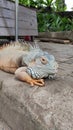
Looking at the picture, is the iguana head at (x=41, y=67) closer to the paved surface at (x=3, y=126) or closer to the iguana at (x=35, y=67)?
the iguana at (x=35, y=67)

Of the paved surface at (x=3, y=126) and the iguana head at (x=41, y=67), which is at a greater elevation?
the iguana head at (x=41, y=67)

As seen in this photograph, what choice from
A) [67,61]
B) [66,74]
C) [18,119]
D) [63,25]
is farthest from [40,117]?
[63,25]

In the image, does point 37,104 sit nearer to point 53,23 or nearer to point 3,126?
point 3,126

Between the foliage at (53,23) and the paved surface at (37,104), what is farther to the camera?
the foliage at (53,23)

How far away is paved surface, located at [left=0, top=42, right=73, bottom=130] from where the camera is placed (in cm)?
177

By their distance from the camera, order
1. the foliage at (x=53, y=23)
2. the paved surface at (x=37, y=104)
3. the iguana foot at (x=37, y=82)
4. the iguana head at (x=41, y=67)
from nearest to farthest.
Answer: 1. the paved surface at (x=37, y=104)
2. the iguana foot at (x=37, y=82)
3. the iguana head at (x=41, y=67)
4. the foliage at (x=53, y=23)

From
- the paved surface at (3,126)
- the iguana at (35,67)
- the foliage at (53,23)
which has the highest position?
the iguana at (35,67)

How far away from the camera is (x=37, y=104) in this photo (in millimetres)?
1953

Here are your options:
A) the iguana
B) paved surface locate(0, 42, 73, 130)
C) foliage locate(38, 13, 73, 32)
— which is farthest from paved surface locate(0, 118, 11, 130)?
foliage locate(38, 13, 73, 32)

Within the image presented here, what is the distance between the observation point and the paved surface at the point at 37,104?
5.82ft

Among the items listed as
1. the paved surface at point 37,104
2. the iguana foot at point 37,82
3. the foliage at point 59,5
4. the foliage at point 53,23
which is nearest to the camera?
the paved surface at point 37,104

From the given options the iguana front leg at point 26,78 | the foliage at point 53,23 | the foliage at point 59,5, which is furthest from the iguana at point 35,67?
the foliage at point 59,5

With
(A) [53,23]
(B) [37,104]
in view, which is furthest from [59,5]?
(B) [37,104]

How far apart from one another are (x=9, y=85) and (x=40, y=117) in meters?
0.60
